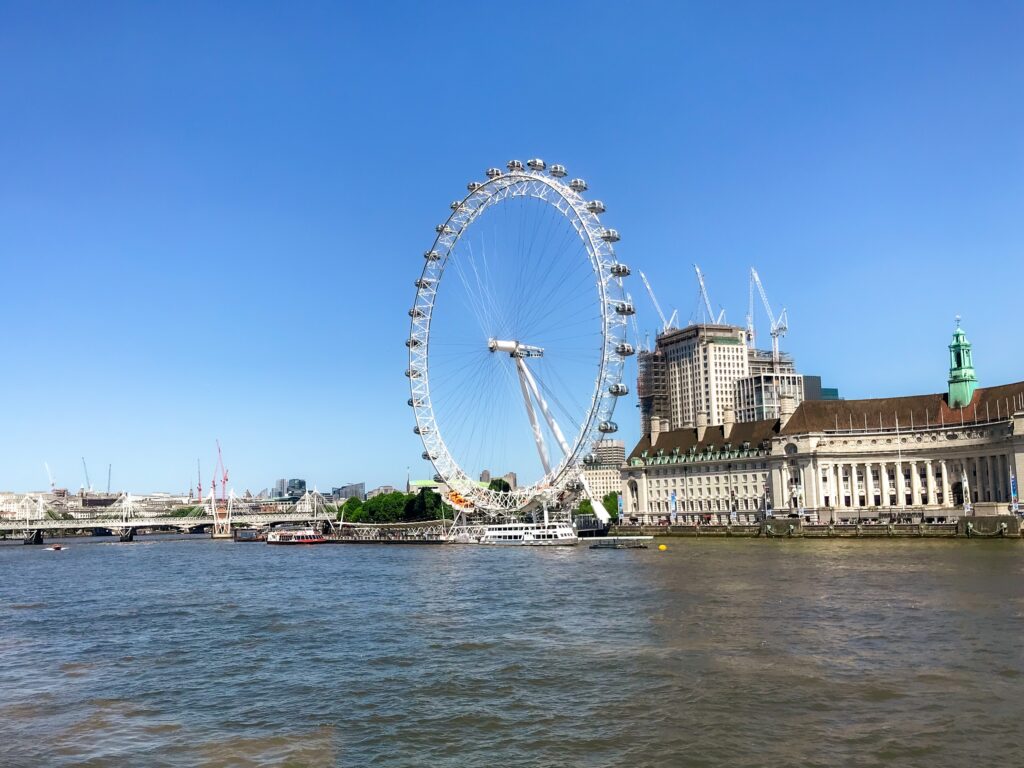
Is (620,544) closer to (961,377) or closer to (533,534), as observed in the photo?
(533,534)

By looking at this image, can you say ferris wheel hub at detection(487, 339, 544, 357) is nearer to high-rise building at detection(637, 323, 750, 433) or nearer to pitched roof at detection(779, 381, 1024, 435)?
pitched roof at detection(779, 381, 1024, 435)

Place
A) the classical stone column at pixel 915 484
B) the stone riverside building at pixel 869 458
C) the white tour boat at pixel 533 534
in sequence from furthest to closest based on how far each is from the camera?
the classical stone column at pixel 915 484 → the stone riverside building at pixel 869 458 → the white tour boat at pixel 533 534

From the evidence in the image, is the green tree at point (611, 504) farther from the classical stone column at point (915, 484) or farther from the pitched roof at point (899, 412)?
the classical stone column at point (915, 484)

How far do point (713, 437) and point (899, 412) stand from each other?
78.4 feet

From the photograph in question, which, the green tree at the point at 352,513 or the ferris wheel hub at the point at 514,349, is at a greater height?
the ferris wheel hub at the point at 514,349

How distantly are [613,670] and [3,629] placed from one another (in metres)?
24.6

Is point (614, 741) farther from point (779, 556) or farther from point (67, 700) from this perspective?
point (779, 556)

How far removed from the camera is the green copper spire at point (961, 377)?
324 feet

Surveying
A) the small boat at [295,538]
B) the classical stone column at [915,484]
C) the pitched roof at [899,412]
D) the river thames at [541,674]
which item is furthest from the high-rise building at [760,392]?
the river thames at [541,674]

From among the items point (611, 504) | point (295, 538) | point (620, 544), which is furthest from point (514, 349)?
point (611, 504)

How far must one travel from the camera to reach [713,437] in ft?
394

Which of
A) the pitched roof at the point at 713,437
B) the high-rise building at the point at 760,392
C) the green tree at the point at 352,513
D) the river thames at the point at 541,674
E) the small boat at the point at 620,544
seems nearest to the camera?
the river thames at the point at 541,674

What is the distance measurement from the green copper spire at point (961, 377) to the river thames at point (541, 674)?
57.6 m

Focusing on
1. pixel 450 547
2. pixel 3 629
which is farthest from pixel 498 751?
pixel 450 547
